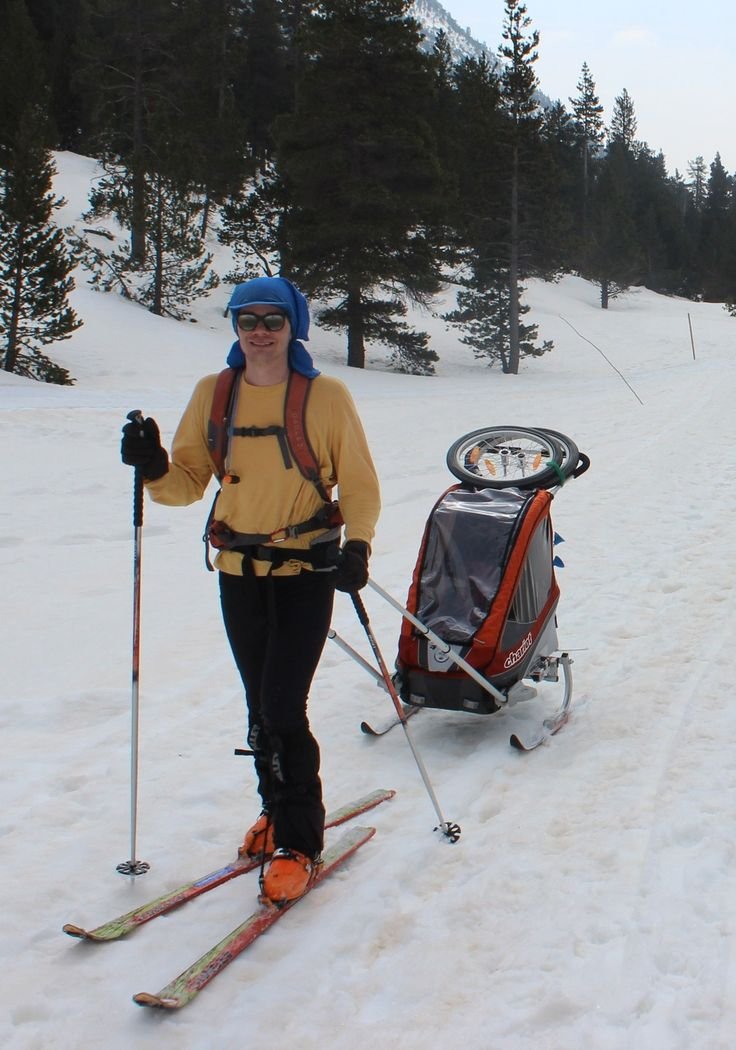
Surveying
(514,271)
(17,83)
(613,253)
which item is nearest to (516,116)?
(514,271)

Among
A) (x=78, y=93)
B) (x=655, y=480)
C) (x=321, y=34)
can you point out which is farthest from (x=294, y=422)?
(x=78, y=93)

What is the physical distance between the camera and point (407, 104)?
2480 cm

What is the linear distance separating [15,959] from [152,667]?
303cm

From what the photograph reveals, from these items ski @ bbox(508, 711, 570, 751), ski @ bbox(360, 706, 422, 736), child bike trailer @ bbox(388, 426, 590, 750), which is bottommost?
ski @ bbox(360, 706, 422, 736)

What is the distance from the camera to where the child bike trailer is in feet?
15.4

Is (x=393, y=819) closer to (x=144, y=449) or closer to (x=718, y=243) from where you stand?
(x=144, y=449)

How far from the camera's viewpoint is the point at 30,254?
61.5 feet

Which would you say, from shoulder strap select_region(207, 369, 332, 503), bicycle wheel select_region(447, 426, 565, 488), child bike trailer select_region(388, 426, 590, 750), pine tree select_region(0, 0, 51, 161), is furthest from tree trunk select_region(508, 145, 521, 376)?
shoulder strap select_region(207, 369, 332, 503)

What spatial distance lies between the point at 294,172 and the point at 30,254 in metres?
8.27

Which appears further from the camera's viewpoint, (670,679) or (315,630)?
(670,679)

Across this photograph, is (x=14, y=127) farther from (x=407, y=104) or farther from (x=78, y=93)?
(x=78, y=93)

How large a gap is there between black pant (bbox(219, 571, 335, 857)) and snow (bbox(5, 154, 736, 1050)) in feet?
1.10

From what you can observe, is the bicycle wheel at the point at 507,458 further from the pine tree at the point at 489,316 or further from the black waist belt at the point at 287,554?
the pine tree at the point at 489,316

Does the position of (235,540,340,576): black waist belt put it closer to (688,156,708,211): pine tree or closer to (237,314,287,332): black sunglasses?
(237,314,287,332): black sunglasses
